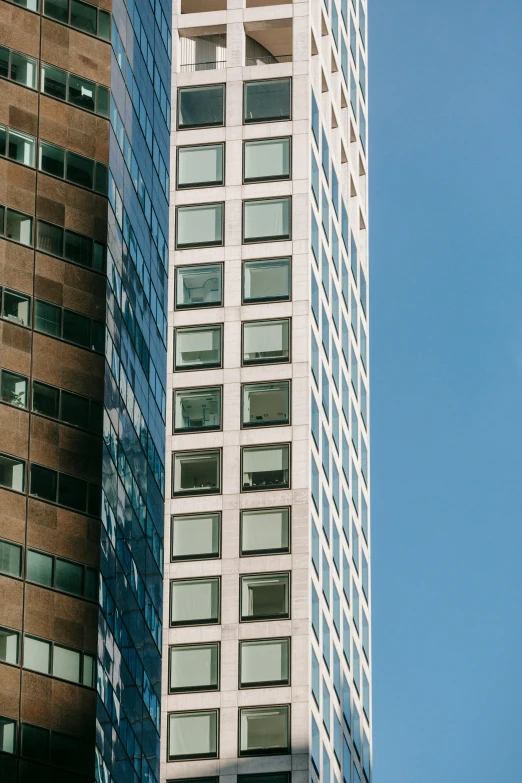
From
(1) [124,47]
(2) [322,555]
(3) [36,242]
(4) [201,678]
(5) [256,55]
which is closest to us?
(3) [36,242]

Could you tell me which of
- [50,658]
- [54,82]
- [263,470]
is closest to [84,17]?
[54,82]

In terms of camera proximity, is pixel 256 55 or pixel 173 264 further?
pixel 256 55

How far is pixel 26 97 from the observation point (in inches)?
3189

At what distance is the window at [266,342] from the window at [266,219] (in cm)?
522

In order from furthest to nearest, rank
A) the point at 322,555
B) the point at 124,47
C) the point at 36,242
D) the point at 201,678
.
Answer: the point at 322,555 → the point at 201,678 → the point at 124,47 → the point at 36,242

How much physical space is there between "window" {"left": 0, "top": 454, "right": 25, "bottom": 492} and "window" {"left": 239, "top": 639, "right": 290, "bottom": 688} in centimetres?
3568

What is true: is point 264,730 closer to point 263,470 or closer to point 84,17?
point 263,470

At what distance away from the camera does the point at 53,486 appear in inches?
3024

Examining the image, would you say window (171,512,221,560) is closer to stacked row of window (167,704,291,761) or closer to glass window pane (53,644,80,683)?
stacked row of window (167,704,291,761)

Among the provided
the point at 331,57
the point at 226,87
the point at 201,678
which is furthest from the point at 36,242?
the point at 331,57

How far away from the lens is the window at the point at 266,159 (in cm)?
12000

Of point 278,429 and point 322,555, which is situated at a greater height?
point 278,429

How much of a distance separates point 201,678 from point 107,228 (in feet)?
109

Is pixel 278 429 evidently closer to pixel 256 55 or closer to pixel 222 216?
pixel 222 216
